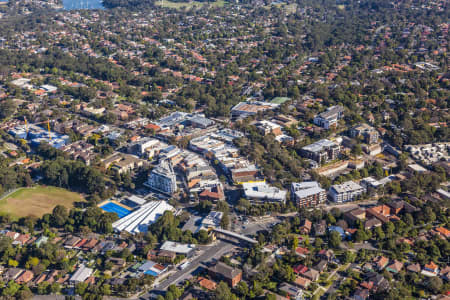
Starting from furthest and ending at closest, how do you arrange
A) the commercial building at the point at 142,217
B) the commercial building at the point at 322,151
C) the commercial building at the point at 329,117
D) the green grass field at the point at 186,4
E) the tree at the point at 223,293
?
the green grass field at the point at 186,4 < the commercial building at the point at 329,117 < the commercial building at the point at 322,151 < the commercial building at the point at 142,217 < the tree at the point at 223,293

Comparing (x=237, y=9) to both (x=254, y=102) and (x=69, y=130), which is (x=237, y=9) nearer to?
(x=254, y=102)

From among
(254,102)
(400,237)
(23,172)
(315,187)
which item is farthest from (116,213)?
(254,102)

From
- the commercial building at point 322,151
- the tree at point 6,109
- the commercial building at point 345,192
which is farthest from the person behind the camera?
the tree at point 6,109

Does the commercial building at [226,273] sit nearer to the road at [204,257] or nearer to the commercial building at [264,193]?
the road at [204,257]

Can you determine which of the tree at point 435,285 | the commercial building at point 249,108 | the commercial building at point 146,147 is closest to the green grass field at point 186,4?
the commercial building at point 249,108

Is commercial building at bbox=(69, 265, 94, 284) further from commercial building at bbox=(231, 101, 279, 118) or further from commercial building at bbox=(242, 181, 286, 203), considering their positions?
commercial building at bbox=(231, 101, 279, 118)

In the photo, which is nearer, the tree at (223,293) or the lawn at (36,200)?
the tree at (223,293)

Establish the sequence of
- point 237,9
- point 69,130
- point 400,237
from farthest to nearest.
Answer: point 237,9
point 69,130
point 400,237

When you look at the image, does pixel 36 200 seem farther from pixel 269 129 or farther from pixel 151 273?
pixel 269 129
